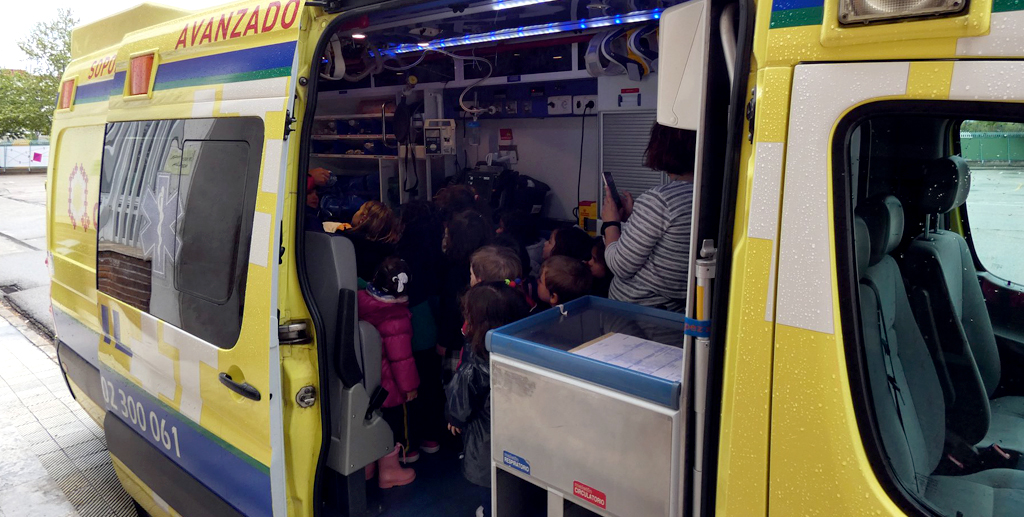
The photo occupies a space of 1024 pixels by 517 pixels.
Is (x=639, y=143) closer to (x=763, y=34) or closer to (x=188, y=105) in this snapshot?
(x=188, y=105)

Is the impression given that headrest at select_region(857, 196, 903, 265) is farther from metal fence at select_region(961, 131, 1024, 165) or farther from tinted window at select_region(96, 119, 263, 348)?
tinted window at select_region(96, 119, 263, 348)

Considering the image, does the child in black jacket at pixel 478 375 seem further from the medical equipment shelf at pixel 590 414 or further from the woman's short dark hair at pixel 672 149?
the woman's short dark hair at pixel 672 149

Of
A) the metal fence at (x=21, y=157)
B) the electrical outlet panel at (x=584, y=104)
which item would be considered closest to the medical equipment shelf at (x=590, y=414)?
the electrical outlet panel at (x=584, y=104)

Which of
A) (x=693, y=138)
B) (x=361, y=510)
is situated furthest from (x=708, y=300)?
(x=361, y=510)

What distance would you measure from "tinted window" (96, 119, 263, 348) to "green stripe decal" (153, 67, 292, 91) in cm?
13

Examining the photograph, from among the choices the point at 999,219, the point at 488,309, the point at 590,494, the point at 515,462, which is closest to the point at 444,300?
the point at 488,309

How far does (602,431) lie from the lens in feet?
5.29

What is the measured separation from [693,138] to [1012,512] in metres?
1.42

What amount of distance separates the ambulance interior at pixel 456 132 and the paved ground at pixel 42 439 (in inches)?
70.4

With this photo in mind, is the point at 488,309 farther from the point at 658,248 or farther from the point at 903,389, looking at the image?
the point at 903,389

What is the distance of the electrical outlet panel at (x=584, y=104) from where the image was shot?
5.05 metres

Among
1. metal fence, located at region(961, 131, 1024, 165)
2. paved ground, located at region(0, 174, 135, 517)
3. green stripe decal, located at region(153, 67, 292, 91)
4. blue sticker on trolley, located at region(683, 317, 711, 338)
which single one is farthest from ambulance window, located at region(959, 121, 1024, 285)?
paved ground, located at region(0, 174, 135, 517)

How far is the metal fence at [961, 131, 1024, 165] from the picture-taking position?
1.06 meters

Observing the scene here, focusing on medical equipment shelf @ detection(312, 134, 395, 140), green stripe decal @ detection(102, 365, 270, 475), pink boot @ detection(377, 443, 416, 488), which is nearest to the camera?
green stripe decal @ detection(102, 365, 270, 475)
